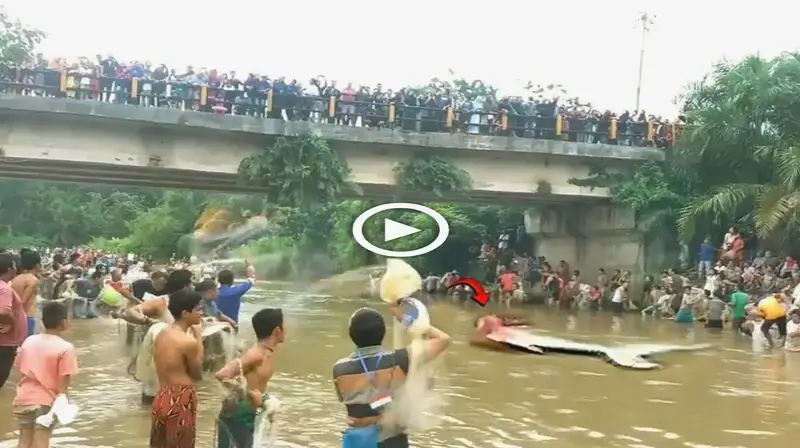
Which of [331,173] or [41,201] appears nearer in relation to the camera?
[331,173]

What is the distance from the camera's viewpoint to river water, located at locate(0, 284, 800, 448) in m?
7.31

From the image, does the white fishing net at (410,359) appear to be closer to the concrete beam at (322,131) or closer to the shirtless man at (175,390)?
the shirtless man at (175,390)

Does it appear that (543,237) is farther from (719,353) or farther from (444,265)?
(719,353)

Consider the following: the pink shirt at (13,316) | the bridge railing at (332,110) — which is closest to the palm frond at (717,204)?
the bridge railing at (332,110)

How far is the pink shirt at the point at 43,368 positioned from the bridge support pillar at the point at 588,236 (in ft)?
71.2

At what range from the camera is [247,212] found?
42.1m

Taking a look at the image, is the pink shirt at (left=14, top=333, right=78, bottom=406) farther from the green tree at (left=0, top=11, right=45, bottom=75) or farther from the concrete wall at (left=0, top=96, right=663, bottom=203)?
the green tree at (left=0, top=11, right=45, bottom=75)

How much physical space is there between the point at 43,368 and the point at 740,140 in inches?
807

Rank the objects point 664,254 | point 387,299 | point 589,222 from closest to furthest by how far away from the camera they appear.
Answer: point 387,299 → point 664,254 → point 589,222

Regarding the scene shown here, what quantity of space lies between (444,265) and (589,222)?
6.84 metres

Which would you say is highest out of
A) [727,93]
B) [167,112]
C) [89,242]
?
[727,93]

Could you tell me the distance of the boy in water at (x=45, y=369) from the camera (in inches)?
195

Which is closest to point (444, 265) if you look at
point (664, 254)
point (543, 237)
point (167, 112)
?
point (543, 237)

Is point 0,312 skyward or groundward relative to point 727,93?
groundward
